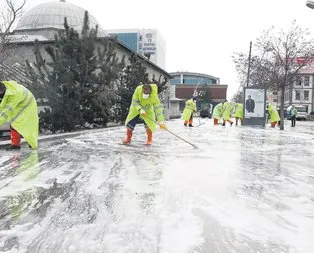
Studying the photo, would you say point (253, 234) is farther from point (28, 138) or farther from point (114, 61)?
point (114, 61)

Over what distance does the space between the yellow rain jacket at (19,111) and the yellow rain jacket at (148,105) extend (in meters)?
2.46

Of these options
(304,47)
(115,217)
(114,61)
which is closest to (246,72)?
(304,47)

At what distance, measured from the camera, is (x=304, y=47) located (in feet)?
79.4

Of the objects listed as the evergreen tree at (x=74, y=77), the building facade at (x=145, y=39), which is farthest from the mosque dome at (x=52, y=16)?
the building facade at (x=145, y=39)

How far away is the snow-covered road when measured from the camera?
3436mm

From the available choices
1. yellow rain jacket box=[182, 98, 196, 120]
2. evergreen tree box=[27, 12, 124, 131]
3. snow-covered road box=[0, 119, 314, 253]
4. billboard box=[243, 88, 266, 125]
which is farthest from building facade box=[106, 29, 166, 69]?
snow-covered road box=[0, 119, 314, 253]

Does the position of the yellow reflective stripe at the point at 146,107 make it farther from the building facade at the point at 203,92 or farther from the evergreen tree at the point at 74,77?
the building facade at the point at 203,92

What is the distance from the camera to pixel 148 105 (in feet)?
35.1

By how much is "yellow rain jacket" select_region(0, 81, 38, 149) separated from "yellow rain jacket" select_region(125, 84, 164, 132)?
246 centimetres

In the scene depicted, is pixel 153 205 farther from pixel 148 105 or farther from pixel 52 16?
pixel 52 16

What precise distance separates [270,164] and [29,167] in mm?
4062

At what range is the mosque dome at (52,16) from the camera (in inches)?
1661

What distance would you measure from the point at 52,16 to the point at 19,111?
119ft

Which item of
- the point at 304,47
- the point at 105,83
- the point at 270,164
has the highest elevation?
the point at 304,47
